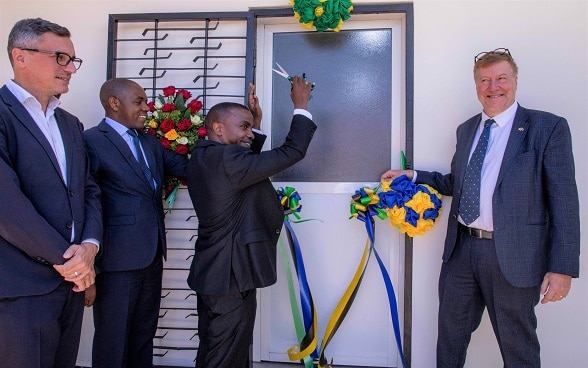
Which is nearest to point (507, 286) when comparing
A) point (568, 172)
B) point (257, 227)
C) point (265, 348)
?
point (568, 172)

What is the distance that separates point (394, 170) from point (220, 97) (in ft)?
4.25

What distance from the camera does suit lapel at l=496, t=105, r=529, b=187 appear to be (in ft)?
7.70

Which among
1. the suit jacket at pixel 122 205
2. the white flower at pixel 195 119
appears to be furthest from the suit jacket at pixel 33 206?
the white flower at pixel 195 119

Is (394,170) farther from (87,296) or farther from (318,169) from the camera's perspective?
(87,296)

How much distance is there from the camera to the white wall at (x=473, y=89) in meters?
2.95

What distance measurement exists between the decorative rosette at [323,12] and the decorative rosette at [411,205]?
107 cm

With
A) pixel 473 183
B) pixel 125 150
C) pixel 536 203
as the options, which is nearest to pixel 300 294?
pixel 473 183

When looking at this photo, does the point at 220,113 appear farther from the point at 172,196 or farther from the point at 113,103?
the point at 172,196

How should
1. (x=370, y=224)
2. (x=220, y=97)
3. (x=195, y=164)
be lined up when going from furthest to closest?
(x=220, y=97) < (x=370, y=224) < (x=195, y=164)

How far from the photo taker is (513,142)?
2.37 metres

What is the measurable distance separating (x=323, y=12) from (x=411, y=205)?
1.31m

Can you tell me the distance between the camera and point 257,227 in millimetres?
2383

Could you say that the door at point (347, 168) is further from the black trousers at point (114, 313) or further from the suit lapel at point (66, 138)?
the suit lapel at point (66, 138)

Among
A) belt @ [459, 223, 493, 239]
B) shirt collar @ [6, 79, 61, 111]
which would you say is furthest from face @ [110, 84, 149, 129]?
belt @ [459, 223, 493, 239]
